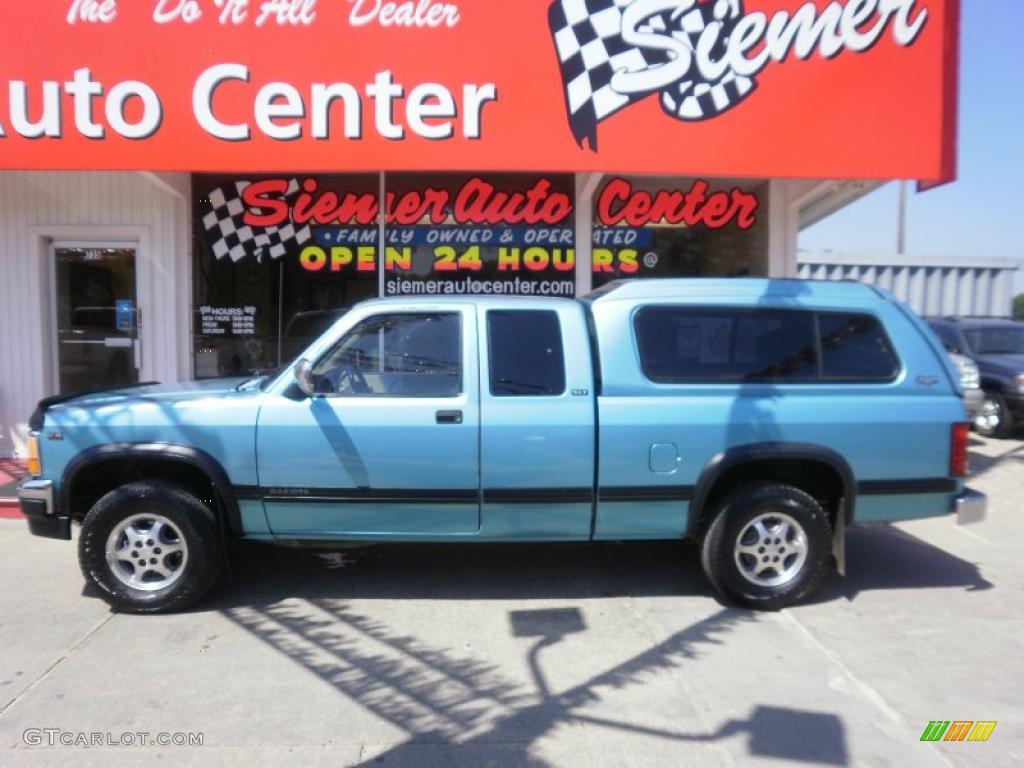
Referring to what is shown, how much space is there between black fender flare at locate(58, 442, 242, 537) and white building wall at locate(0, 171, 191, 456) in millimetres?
4165

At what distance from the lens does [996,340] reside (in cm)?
1159

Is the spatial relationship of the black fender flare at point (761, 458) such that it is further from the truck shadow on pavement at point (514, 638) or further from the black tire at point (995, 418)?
the black tire at point (995, 418)

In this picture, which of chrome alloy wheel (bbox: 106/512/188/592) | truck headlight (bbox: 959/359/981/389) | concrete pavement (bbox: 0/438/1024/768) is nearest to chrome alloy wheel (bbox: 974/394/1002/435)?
truck headlight (bbox: 959/359/981/389)

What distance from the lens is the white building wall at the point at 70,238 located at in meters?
8.24

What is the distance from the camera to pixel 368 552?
5.78 m

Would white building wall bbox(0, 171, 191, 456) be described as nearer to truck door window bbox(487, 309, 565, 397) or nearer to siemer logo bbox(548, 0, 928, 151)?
siemer logo bbox(548, 0, 928, 151)

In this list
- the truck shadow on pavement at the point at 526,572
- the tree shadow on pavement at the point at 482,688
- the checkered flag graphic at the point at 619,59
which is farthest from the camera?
the checkered flag graphic at the point at 619,59

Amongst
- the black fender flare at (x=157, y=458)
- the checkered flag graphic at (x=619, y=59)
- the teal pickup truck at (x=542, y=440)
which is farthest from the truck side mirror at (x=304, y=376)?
the checkered flag graphic at (x=619, y=59)

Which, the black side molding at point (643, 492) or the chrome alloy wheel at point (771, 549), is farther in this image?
the chrome alloy wheel at point (771, 549)

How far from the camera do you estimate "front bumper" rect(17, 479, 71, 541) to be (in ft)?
14.6

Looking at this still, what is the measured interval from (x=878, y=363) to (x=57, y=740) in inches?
179

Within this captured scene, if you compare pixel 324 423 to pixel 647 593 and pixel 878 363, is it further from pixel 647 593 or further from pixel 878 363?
pixel 878 363

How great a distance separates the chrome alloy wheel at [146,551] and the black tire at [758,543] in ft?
10.0

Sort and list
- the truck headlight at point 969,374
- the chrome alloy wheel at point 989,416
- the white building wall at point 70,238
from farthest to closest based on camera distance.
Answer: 1. the chrome alloy wheel at point 989,416
2. the truck headlight at point 969,374
3. the white building wall at point 70,238
